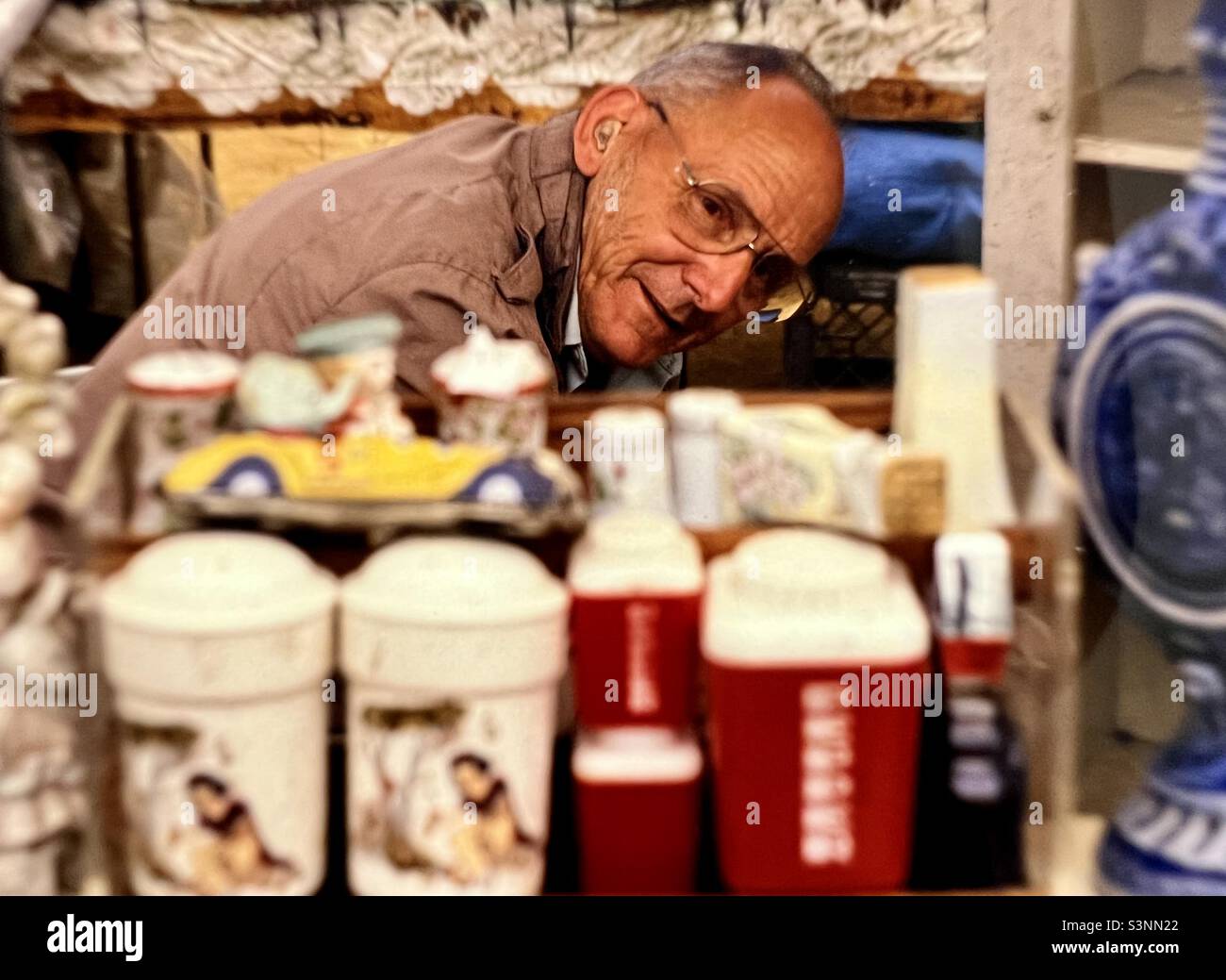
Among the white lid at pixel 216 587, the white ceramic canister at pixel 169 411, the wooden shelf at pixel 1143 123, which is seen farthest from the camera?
the wooden shelf at pixel 1143 123

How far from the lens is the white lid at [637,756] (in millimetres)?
1065

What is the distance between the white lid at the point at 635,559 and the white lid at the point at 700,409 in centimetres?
13

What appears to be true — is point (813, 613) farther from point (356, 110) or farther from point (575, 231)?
point (356, 110)

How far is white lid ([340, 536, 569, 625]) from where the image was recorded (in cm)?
101

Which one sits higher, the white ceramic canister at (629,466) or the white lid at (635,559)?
the white ceramic canister at (629,466)

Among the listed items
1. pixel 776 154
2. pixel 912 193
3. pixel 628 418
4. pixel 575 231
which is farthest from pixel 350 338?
pixel 912 193

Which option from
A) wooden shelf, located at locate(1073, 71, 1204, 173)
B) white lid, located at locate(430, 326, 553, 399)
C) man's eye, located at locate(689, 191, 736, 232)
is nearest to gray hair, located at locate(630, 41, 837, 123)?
man's eye, located at locate(689, 191, 736, 232)

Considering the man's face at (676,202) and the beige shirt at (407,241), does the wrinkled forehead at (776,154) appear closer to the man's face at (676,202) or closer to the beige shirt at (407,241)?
the man's face at (676,202)

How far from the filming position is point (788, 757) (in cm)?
104

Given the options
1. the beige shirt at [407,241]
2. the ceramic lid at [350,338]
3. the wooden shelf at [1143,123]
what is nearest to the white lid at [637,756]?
the ceramic lid at [350,338]

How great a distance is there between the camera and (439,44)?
1.42 m

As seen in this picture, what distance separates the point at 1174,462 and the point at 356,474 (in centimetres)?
63

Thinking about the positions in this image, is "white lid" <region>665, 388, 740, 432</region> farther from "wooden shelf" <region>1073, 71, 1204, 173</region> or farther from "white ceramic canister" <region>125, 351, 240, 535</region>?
"wooden shelf" <region>1073, 71, 1204, 173</region>
